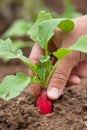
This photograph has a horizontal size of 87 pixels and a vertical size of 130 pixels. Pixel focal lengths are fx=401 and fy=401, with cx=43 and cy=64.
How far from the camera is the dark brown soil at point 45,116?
1.71 metres

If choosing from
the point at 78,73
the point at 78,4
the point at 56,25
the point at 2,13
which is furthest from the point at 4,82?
the point at 78,4

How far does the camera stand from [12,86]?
1.70 metres

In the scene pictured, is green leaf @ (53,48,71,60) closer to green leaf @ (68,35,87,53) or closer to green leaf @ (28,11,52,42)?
green leaf @ (68,35,87,53)

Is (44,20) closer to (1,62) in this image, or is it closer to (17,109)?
(17,109)

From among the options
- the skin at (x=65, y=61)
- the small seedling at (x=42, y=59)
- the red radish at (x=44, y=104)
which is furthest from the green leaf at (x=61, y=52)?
the red radish at (x=44, y=104)

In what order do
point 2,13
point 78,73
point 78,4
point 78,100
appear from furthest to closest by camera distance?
point 78,4, point 2,13, point 78,73, point 78,100

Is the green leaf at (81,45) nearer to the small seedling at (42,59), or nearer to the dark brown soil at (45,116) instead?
the small seedling at (42,59)

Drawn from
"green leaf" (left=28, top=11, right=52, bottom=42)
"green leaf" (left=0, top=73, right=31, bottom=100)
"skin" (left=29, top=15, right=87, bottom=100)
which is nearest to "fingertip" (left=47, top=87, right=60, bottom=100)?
"skin" (left=29, top=15, right=87, bottom=100)

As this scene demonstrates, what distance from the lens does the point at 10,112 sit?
73.6 inches

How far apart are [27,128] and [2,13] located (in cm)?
376

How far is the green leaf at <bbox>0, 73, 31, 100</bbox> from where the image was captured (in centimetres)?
164

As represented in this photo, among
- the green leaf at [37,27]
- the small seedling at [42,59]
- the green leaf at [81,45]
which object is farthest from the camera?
the green leaf at [37,27]

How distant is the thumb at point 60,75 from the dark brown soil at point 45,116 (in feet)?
0.20

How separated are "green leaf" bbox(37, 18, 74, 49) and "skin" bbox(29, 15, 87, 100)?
64 millimetres
